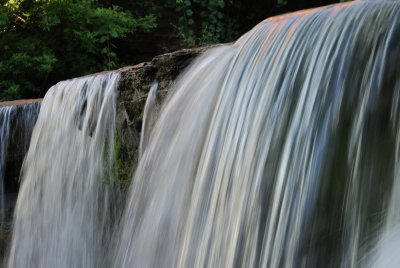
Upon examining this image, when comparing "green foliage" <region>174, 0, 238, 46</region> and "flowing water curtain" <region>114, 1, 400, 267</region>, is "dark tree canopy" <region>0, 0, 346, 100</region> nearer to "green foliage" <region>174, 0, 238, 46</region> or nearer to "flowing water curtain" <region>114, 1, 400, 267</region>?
"green foliage" <region>174, 0, 238, 46</region>

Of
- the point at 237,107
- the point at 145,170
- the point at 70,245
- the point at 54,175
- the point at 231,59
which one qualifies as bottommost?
the point at 70,245

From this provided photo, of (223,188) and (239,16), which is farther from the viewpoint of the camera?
(239,16)

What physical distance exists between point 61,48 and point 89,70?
22.5 inches

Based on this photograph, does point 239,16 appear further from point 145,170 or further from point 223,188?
point 223,188

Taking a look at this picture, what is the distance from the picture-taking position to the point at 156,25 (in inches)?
343

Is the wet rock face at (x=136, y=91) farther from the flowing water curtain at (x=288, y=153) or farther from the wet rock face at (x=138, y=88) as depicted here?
the flowing water curtain at (x=288, y=153)

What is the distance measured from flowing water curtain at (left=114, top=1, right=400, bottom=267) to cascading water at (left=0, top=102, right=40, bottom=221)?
9.80 ft

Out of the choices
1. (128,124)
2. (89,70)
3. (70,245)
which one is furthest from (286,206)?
(89,70)

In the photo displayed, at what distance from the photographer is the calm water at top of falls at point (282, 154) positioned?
1.61 m

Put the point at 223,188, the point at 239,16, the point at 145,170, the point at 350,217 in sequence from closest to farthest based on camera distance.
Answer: the point at 350,217
the point at 223,188
the point at 145,170
the point at 239,16

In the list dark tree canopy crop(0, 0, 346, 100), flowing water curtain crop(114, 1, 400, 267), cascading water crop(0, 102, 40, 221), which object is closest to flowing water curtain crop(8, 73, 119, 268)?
cascading water crop(0, 102, 40, 221)

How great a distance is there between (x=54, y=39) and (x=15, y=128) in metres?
3.64

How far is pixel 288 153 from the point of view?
181cm

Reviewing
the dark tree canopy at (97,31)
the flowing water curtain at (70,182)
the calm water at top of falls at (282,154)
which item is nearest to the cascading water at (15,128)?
the flowing water curtain at (70,182)
